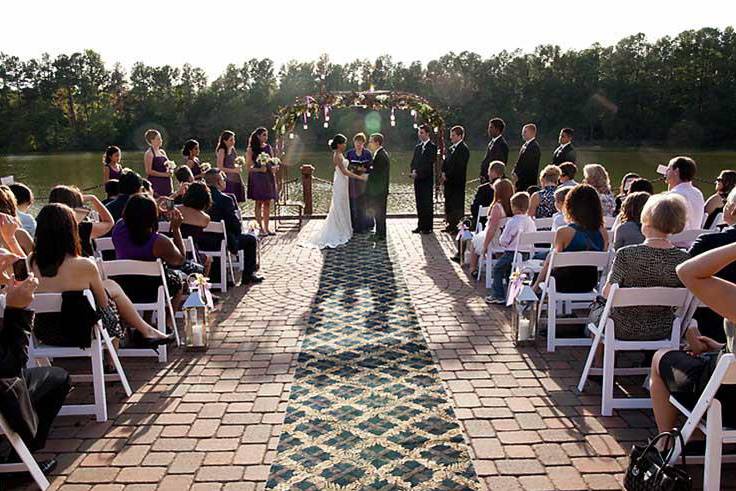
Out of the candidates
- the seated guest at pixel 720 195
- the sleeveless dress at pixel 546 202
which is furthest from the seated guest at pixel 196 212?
the seated guest at pixel 720 195

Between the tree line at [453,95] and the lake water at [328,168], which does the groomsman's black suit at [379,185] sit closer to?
the lake water at [328,168]

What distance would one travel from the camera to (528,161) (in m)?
9.99

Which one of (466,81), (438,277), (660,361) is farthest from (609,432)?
(466,81)

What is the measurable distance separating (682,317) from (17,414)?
12.8ft

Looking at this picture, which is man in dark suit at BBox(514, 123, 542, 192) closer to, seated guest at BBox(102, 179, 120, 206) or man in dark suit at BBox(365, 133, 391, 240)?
man in dark suit at BBox(365, 133, 391, 240)

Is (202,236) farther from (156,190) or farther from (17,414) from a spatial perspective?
(17,414)

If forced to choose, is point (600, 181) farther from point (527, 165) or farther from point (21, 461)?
point (21, 461)

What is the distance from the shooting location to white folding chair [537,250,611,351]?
5.00 m

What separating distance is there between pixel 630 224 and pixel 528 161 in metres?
5.17

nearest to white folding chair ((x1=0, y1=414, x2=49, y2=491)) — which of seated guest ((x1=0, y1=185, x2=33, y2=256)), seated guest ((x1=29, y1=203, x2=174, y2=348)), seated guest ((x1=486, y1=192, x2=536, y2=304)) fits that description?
seated guest ((x1=29, y1=203, x2=174, y2=348))

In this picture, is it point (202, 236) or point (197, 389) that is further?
point (202, 236)

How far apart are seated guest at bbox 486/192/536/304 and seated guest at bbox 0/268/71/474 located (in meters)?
4.42

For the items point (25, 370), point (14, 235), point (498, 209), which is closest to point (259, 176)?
point (498, 209)

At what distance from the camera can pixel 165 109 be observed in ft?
198
